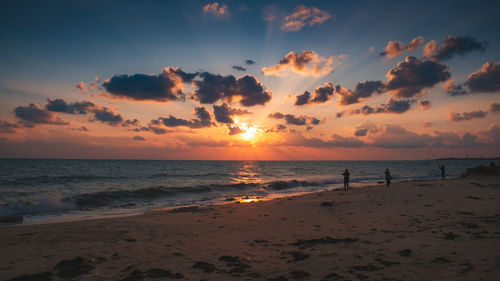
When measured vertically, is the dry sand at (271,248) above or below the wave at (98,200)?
above

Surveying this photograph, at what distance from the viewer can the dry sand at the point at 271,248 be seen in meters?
6.54

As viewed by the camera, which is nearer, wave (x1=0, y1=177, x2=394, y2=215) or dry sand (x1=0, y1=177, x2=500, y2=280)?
dry sand (x1=0, y1=177, x2=500, y2=280)

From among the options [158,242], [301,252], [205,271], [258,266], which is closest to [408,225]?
[301,252]

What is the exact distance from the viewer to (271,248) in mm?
8711

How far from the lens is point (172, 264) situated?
24.5 feet

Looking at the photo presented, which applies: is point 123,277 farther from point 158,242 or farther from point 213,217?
point 213,217

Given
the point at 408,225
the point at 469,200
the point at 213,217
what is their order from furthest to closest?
the point at 469,200, the point at 213,217, the point at 408,225

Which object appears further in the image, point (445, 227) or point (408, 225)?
point (408, 225)

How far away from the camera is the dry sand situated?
654 centimetres

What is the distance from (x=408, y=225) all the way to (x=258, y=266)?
7261mm

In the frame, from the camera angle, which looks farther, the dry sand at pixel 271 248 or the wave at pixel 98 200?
the wave at pixel 98 200

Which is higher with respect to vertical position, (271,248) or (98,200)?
(271,248)

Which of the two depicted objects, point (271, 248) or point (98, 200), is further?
point (98, 200)

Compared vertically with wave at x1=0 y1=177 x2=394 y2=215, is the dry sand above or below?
above
